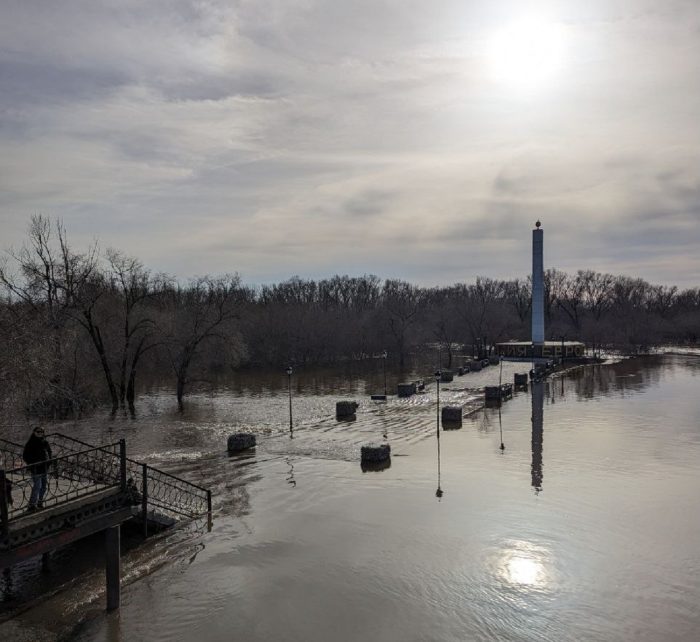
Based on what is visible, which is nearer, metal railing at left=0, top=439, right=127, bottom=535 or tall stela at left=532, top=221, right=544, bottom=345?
metal railing at left=0, top=439, right=127, bottom=535

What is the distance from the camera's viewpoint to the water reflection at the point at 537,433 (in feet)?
62.8

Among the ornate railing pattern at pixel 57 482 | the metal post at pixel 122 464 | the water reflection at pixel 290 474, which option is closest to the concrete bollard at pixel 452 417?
the water reflection at pixel 290 474

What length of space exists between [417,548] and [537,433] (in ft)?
49.7

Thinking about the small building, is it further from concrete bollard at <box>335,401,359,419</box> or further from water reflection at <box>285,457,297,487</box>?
water reflection at <box>285,457,297,487</box>

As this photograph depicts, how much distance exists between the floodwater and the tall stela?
5034 centimetres

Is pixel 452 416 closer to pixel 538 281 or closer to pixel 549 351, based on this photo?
pixel 538 281

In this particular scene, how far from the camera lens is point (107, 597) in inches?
444

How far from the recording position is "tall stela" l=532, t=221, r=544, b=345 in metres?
74.8

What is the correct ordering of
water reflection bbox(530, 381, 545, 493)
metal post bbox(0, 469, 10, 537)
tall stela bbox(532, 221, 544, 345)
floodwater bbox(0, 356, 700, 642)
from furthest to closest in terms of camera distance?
tall stela bbox(532, 221, 544, 345) → water reflection bbox(530, 381, 545, 493) → floodwater bbox(0, 356, 700, 642) → metal post bbox(0, 469, 10, 537)

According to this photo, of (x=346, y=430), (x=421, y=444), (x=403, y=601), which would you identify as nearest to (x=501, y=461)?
(x=421, y=444)

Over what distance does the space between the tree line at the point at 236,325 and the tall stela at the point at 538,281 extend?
9.71m

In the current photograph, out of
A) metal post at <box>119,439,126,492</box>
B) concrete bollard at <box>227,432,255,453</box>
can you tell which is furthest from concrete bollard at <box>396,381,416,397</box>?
metal post at <box>119,439,126,492</box>

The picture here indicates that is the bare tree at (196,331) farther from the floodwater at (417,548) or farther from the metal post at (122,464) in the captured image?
the metal post at (122,464)

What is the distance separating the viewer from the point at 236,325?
181 ft
